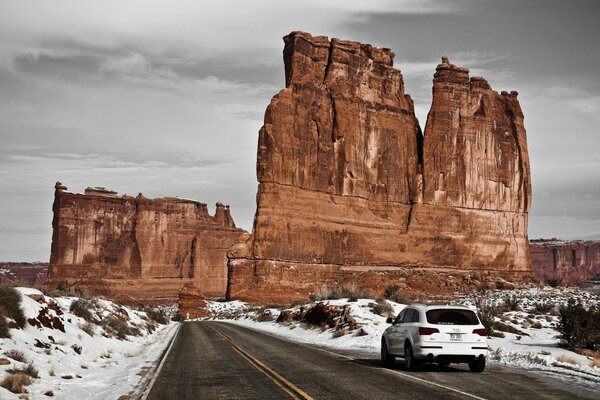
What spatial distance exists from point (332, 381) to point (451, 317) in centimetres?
381

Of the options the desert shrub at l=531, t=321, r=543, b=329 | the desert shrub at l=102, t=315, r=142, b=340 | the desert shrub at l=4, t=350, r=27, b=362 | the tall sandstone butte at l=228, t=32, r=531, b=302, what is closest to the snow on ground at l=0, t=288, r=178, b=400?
the desert shrub at l=4, t=350, r=27, b=362

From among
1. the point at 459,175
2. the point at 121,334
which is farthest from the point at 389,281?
the point at 121,334

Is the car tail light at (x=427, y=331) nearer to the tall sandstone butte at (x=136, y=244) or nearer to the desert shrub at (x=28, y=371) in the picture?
the desert shrub at (x=28, y=371)

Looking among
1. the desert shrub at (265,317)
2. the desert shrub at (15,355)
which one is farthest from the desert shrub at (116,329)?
the desert shrub at (265,317)

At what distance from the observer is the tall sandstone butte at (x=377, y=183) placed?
84688 millimetres

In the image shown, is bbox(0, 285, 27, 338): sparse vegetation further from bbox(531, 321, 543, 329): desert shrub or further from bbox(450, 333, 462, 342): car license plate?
bbox(531, 321, 543, 329): desert shrub

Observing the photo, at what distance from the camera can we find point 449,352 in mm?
14992

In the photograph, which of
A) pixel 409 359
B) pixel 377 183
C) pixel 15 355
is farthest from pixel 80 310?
pixel 377 183

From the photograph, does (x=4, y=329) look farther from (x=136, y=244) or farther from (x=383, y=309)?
(x=136, y=244)

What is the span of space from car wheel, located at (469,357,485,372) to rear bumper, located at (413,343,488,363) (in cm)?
17

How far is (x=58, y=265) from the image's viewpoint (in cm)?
14000

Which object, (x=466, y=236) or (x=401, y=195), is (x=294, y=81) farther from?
(x=466, y=236)

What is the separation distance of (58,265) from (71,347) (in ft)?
426

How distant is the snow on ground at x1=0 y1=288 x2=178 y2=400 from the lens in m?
13.1
